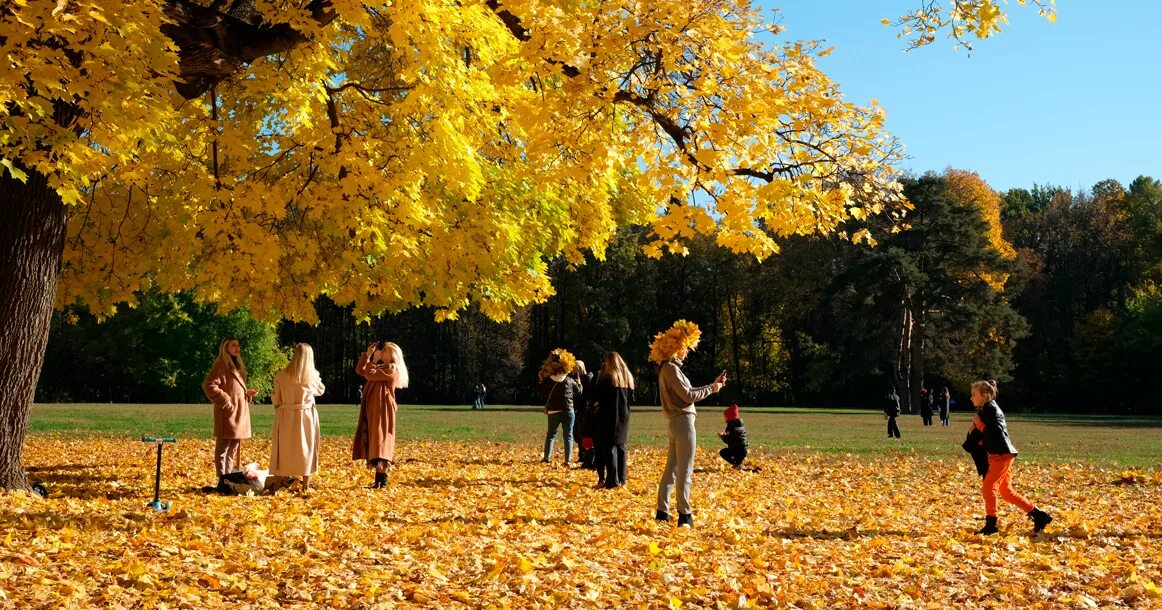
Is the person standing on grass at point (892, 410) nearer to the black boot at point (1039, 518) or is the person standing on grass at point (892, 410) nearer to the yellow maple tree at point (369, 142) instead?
the yellow maple tree at point (369, 142)

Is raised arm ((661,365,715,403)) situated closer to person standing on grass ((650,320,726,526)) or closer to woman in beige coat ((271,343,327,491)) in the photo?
person standing on grass ((650,320,726,526))

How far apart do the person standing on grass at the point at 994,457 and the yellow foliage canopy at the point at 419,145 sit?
6.89 feet

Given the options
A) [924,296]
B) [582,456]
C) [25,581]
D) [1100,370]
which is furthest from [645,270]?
[25,581]

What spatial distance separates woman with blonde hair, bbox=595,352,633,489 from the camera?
1223cm

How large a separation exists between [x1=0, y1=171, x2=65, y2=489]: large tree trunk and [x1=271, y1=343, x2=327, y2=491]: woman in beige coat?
232 centimetres

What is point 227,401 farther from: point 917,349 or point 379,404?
point 917,349

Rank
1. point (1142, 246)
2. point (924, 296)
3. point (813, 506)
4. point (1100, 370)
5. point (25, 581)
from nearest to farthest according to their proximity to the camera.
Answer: point (25, 581)
point (813, 506)
point (924, 296)
point (1100, 370)
point (1142, 246)

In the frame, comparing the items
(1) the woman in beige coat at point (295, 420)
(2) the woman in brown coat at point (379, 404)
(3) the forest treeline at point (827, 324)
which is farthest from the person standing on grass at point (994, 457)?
(3) the forest treeline at point (827, 324)

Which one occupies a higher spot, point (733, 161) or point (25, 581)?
point (733, 161)

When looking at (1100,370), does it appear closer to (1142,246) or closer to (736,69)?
(1142,246)

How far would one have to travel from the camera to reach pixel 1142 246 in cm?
6253

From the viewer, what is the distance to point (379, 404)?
1195 centimetres

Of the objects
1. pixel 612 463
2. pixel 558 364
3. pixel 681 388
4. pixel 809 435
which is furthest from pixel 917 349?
pixel 681 388

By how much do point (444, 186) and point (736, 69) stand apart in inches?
252
